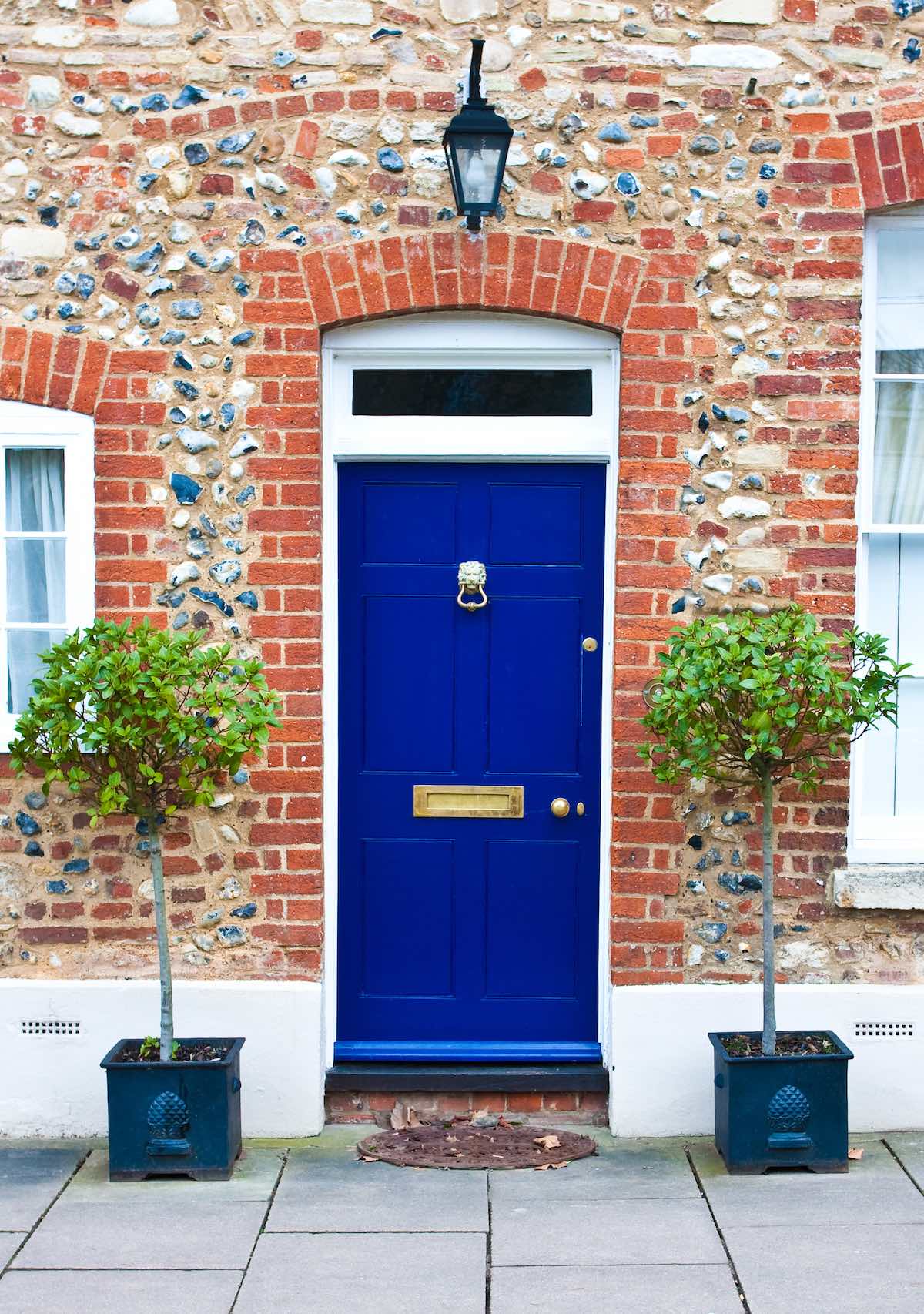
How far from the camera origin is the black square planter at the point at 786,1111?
450 centimetres

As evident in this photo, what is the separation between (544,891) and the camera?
514cm

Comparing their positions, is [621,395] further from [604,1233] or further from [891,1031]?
[604,1233]

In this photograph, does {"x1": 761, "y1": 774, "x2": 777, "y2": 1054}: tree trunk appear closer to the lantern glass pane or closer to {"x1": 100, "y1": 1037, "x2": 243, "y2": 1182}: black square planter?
{"x1": 100, "y1": 1037, "x2": 243, "y2": 1182}: black square planter

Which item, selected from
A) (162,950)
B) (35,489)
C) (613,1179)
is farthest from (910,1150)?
(35,489)

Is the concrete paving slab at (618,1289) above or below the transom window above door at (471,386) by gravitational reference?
below

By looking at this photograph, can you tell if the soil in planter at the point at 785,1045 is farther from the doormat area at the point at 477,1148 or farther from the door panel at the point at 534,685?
the door panel at the point at 534,685

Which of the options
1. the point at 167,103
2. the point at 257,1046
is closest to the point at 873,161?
the point at 167,103

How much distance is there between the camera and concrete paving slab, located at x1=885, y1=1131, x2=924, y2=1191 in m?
4.57

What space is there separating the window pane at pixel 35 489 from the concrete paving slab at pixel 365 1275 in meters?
2.66

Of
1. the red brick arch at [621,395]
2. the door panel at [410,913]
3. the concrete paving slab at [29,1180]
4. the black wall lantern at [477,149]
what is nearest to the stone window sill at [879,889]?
the red brick arch at [621,395]

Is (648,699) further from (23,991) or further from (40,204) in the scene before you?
(40,204)

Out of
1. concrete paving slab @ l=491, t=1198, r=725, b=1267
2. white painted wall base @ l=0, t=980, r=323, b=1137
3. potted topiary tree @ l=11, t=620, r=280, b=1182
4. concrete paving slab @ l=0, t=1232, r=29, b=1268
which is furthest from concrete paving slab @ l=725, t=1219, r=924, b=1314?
concrete paving slab @ l=0, t=1232, r=29, b=1268

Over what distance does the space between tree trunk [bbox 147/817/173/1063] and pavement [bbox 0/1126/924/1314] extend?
47cm

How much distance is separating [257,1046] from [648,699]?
6.32 ft
